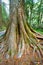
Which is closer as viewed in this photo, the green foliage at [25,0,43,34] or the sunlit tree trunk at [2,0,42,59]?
the sunlit tree trunk at [2,0,42,59]

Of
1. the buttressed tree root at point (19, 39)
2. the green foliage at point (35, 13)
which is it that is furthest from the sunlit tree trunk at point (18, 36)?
the green foliage at point (35, 13)

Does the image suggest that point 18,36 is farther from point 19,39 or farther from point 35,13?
point 35,13

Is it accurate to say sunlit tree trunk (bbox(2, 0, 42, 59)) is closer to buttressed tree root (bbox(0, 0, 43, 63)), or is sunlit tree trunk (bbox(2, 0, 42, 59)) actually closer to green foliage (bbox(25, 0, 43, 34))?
buttressed tree root (bbox(0, 0, 43, 63))

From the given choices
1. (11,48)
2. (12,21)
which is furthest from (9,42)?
(12,21)

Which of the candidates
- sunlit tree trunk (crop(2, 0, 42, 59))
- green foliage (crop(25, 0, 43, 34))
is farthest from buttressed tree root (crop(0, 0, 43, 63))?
green foliage (crop(25, 0, 43, 34))

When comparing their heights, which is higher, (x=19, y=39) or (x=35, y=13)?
(x=35, y=13)

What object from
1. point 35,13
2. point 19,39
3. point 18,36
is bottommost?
point 19,39

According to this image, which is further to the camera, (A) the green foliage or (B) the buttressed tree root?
(A) the green foliage

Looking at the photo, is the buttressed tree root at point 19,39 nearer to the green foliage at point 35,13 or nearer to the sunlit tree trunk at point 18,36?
the sunlit tree trunk at point 18,36

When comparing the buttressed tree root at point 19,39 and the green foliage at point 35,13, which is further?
the green foliage at point 35,13

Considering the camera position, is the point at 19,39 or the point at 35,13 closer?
the point at 19,39

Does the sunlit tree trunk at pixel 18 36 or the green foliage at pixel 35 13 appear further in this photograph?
the green foliage at pixel 35 13

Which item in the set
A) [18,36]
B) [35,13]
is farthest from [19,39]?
[35,13]

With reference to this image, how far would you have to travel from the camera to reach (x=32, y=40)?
6.97 m
